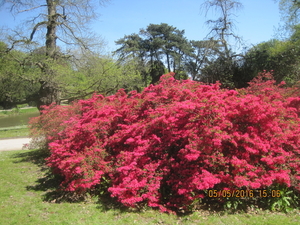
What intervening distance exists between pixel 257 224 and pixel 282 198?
0.81 metres

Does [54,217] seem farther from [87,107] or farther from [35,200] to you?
[87,107]

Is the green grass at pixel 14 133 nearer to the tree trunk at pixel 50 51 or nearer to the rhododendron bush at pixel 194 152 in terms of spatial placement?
the tree trunk at pixel 50 51

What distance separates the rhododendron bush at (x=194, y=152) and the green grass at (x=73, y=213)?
0.88 feet

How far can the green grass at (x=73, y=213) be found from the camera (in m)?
4.02

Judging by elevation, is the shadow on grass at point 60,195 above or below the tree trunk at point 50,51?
below

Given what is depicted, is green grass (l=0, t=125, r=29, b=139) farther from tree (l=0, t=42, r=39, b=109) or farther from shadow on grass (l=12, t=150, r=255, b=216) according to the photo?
shadow on grass (l=12, t=150, r=255, b=216)

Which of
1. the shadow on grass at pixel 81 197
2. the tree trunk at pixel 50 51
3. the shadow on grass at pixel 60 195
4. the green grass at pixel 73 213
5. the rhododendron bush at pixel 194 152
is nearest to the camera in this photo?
the green grass at pixel 73 213

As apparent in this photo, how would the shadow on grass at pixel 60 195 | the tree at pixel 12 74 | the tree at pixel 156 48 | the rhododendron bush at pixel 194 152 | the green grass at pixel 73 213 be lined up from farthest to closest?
the tree at pixel 156 48, the tree at pixel 12 74, the shadow on grass at pixel 60 195, the rhododendron bush at pixel 194 152, the green grass at pixel 73 213

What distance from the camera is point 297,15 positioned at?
13.5 metres

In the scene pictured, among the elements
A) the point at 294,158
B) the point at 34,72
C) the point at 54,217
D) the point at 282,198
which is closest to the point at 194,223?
the point at 282,198

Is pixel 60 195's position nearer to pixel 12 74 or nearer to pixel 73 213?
pixel 73 213

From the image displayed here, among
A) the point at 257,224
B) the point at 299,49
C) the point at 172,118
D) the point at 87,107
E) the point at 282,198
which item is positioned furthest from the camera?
the point at 299,49
